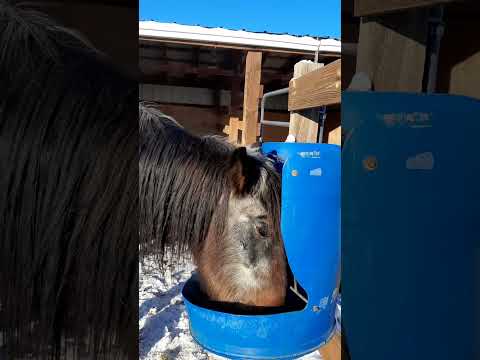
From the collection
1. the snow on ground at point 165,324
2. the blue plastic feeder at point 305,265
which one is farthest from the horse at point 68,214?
the snow on ground at point 165,324

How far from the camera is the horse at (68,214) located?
0.73 ft

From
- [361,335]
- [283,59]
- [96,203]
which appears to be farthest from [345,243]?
[283,59]

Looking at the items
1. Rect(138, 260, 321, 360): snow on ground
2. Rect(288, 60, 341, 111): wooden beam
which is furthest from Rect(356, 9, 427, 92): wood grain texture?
Rect(138, 260, 321, 360): snow on ground

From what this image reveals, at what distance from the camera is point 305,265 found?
1.26ft

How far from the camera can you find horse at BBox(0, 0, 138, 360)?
22cm

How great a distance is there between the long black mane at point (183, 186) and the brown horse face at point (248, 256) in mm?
10

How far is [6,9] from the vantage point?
24 cm

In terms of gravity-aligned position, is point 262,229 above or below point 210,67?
below

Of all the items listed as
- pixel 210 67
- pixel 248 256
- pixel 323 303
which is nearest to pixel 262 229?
pixel 248 256

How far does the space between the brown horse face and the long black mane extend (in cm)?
1

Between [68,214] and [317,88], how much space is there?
13.1 inches

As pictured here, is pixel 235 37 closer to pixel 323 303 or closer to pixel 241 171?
pixel 241 171

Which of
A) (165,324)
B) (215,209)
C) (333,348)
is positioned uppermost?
(215,209)

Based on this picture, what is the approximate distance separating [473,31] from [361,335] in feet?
0.77
